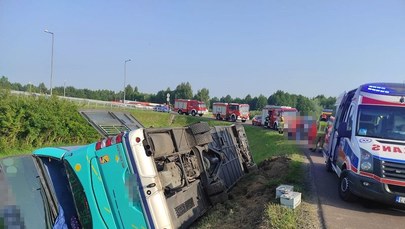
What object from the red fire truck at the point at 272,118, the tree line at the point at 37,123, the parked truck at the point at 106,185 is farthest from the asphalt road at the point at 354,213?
the red fire truck at the point at 272,118

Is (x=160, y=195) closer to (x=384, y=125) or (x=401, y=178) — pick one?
(x=401, y=178)

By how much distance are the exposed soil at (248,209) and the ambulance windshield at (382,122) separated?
2.04 meters

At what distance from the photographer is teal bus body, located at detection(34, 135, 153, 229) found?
15.2 ft

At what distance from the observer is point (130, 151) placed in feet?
15.1

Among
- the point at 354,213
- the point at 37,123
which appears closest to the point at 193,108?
the point at 37,123

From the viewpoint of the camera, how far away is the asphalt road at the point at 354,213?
6410mm

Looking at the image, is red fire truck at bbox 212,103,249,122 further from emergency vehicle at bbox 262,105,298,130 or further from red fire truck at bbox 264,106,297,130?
red fire truck at bbox 264,106,297,130

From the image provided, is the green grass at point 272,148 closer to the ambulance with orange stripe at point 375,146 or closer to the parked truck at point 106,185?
the ambulance with orange stripe at point 375,146

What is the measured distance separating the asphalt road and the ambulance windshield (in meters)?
1.50

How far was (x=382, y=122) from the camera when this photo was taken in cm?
780

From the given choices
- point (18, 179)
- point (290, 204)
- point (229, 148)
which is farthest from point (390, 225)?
point (18, 179)

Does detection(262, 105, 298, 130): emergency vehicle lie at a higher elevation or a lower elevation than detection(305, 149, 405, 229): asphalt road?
higher

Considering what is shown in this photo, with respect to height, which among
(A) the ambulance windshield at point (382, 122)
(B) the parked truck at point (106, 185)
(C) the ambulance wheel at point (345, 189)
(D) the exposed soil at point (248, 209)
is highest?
(A) the ambulance windshield at point (382, 122)

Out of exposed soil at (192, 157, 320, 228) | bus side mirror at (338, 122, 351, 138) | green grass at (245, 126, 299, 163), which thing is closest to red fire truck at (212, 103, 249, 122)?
green grass at (245, 126, 299, 163)
